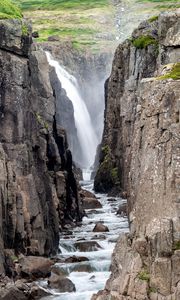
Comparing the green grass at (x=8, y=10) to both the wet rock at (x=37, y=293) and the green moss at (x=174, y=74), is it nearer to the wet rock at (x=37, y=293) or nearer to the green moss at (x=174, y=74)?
the wet rock at (x=37, y=293)

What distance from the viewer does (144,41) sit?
79.8 m

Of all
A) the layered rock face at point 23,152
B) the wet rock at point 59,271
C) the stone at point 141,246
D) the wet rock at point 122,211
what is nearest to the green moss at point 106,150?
the wet rock at point 122,211

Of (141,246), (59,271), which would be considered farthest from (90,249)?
(141,246)

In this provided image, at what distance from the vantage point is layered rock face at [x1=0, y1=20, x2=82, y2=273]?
178ft

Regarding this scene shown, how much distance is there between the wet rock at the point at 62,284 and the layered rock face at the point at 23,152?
11.3 ft

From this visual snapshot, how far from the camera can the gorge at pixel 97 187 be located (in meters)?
31.6

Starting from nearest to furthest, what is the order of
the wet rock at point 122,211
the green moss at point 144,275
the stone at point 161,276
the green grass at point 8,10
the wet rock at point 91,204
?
the stone at point 161,276, the green moss at point 144,275, the green grass at point 8,10, the wet rock at point 122,211, the wet rock at point 91,204

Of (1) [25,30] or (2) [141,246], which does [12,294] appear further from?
(1) [25,30]

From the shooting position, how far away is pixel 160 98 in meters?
33.3

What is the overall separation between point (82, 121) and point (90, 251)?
89.2 metres

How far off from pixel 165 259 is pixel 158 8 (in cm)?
17295

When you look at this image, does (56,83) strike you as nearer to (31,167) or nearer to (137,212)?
(31,167)

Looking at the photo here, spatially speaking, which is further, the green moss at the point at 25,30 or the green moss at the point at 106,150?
the green moss at the point at 106,150

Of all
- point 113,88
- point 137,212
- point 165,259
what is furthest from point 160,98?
point 113,88
